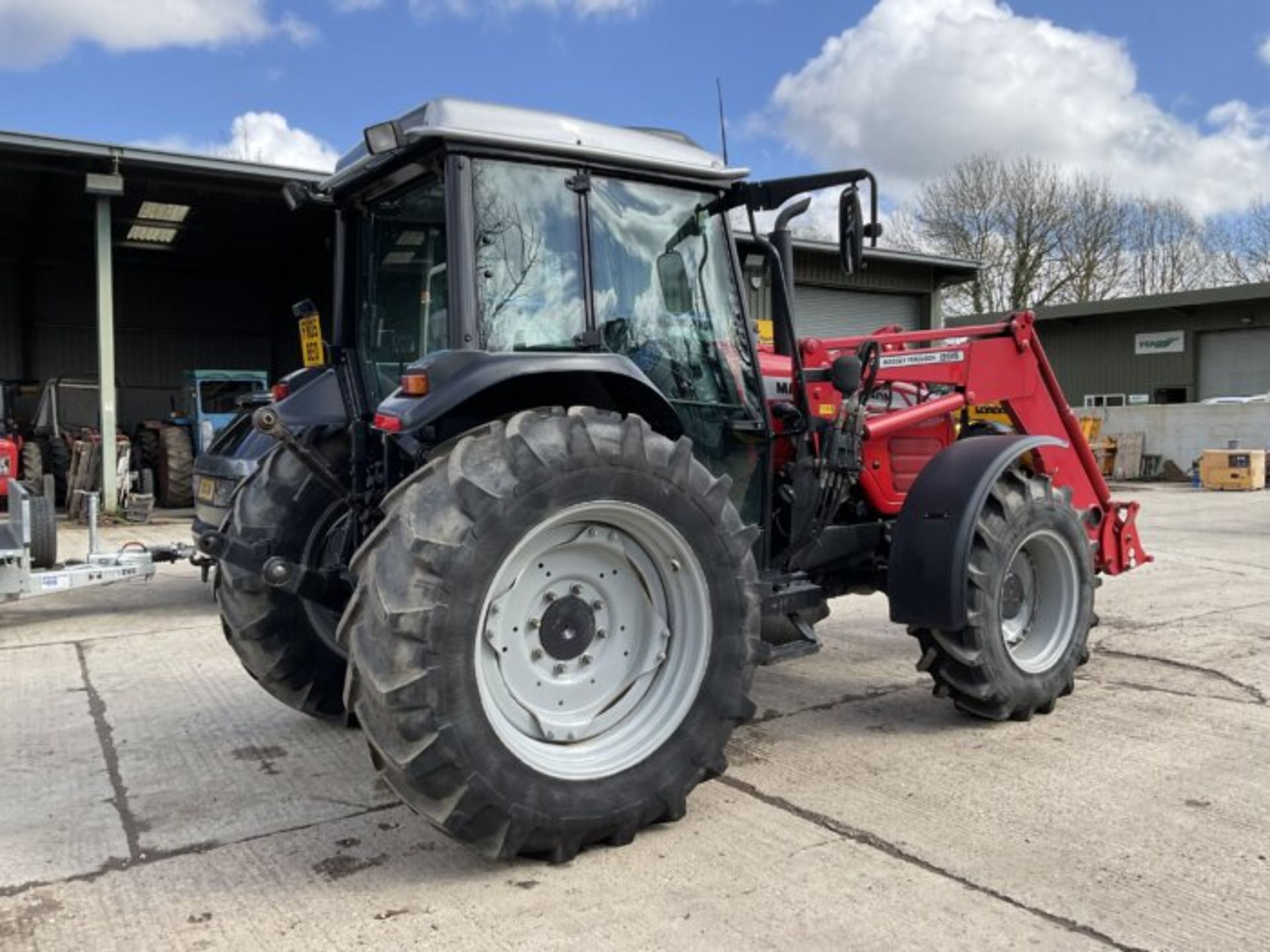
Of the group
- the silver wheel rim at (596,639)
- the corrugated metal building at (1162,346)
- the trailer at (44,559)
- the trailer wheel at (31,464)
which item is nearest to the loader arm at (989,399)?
the silver wheel rim at (596,639)

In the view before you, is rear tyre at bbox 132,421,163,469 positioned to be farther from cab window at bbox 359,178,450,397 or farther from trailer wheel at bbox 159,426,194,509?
cab window at bbox 359,178,450,397

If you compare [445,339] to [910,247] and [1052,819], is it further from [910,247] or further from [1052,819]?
[910,247]

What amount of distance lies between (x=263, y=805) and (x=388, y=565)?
1524mm

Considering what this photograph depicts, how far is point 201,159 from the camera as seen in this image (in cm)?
1444

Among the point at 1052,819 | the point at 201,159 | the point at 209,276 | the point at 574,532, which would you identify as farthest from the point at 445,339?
the point at 209,276

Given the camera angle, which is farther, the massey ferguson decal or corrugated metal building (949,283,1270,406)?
corrugated metal building (949,283,1270,406)

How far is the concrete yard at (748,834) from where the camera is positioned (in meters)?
2.91

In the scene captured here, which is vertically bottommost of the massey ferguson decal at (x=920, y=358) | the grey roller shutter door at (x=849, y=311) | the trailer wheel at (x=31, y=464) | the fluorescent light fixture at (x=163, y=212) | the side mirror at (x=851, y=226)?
the trailer wheel at (x=31, y=464)

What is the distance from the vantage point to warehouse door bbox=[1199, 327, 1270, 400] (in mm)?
27078

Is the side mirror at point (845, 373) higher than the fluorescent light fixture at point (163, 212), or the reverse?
the fluorescent light fixture at point (163, 212)

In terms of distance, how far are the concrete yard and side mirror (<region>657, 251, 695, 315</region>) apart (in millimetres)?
1896

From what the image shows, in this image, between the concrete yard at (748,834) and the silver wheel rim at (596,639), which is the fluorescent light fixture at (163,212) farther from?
the silver wheel rim at (596,639)

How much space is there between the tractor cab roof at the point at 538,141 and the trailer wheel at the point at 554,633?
102cm

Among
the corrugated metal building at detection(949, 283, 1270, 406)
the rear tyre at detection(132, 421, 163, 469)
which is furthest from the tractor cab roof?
the corrugated metal building at detection(949, 283, 1270, 406)
